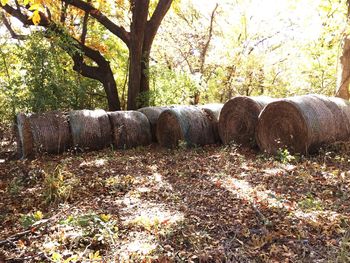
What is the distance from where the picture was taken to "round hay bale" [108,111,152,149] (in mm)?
9430

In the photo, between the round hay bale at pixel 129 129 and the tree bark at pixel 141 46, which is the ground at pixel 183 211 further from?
the tree bark at pixel 141 46

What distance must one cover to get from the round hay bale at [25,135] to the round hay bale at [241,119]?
4.76 meters

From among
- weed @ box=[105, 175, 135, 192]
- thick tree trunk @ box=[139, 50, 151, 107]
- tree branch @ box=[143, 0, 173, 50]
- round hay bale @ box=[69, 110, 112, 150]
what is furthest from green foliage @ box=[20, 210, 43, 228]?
tree branch @ box=[143, 0, 173, 50]

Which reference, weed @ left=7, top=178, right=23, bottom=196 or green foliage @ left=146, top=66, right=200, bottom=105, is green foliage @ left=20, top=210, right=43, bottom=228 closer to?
weed @ left=7, top=178, right=23, bottom=196

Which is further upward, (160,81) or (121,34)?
(121,34)

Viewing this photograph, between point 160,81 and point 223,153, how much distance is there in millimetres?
7018

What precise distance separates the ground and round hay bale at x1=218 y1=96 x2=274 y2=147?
1067 millimetres

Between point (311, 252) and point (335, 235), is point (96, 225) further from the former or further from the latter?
point (335, 235)

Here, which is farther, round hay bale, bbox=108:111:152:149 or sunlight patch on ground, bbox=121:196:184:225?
round hay bale, bbox=108:111:152:149

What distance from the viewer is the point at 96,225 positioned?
3.91 m

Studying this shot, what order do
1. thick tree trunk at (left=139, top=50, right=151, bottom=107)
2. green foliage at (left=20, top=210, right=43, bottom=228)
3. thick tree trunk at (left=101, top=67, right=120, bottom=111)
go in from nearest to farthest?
green foliage at (left=20, top=210, right=43, bottom=228), thick tree trunk at (left=139, top=50, right=151, bottom=107), thick tree trunk at (left=101, top=67, right=120, bottom=111)

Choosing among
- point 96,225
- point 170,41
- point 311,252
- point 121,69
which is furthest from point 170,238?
point 170,41

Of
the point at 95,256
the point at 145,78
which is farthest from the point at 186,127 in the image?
the point at 95,256

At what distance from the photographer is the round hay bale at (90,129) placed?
878cm
